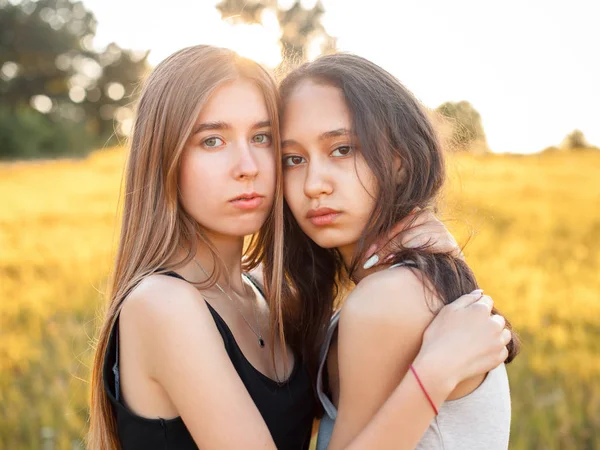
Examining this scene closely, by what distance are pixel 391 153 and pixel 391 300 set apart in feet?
2.03

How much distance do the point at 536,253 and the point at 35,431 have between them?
15.8ft

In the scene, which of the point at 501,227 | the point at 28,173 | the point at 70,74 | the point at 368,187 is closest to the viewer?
the point at 368,187

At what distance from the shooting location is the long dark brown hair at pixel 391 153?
2307 millimetres

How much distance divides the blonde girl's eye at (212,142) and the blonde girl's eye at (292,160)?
246 mm

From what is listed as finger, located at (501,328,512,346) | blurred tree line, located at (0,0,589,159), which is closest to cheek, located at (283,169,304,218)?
finger, located at (501,328,512,346)

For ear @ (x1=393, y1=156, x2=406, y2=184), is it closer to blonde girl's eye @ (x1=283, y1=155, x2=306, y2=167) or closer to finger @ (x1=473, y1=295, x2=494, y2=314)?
blonde girl's eye @ (x1=283, y1=155, x2=306, y2=167)

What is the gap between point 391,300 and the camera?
2105mm

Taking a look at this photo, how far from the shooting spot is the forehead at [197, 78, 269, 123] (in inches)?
99.3

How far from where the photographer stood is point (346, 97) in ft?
8.17

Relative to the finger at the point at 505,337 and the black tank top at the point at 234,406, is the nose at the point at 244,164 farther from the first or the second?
the finger at the point at 505,337

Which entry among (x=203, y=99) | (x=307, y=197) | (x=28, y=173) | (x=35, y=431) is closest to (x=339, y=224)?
(x=307, y=197)

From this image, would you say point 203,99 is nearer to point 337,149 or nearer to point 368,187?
point 337,149

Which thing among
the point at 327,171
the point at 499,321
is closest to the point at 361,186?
the point at 327,171

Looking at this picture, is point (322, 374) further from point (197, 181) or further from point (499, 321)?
point (197, 181)
